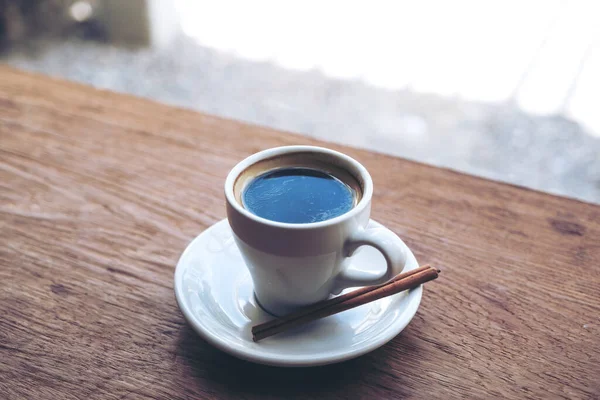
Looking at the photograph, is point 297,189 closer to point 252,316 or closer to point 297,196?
point 297,196

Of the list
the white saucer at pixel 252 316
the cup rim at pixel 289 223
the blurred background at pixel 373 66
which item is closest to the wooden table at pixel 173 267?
the white saucer at pixel 252 316

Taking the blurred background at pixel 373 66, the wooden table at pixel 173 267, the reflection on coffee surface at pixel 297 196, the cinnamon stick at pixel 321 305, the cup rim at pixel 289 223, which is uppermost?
the cup rim at pixel 289 223

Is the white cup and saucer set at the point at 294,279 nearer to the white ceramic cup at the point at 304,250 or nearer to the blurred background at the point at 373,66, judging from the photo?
the white ceramic cup at the point at 304,250

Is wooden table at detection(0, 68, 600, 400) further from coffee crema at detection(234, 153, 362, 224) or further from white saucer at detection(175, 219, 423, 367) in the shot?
coffee crema at detection(234, 153, 362, 224)

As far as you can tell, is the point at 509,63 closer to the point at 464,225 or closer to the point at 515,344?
the point at 464,225

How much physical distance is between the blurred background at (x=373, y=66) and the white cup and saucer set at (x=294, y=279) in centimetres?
117

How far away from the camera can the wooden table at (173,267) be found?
19.0 inches

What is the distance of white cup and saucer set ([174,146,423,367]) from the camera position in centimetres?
46

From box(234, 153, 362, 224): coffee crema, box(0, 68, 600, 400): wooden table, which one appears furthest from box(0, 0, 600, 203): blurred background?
box(234, 153, 362, 224): coffee crema

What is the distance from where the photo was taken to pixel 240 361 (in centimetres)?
50

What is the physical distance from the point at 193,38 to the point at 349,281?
2.17 meters

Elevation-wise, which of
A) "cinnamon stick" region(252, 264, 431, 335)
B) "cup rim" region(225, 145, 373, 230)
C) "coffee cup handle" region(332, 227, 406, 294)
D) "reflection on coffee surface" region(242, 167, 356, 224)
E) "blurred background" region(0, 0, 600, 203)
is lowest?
"blurred background" region(0, 0, 600, 203)

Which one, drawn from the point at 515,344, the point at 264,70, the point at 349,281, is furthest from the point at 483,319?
the point at 264,70

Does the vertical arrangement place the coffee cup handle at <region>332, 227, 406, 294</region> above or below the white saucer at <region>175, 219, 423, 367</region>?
above
